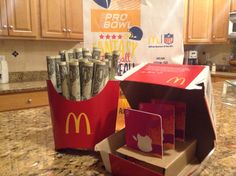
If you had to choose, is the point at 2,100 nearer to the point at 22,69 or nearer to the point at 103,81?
the point at 22,69

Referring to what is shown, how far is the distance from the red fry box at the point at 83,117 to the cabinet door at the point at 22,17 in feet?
7.07

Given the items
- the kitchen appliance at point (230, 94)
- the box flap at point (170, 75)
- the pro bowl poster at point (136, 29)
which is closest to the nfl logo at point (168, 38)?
the pro bowl poster at point (136, 29)

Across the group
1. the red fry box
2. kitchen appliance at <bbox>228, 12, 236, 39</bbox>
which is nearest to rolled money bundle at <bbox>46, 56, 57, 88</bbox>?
the red fry box

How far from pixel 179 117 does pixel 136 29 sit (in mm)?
319

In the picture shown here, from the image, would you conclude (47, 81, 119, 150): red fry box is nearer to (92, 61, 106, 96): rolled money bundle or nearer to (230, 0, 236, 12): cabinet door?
(92, 61, 106, 96): rolled money bundle

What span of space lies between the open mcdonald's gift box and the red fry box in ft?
0.15

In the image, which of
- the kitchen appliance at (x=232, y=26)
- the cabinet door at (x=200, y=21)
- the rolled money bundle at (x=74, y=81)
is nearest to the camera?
the rolled money bundle at (x=74, y=81)

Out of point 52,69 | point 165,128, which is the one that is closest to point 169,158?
point 165,128

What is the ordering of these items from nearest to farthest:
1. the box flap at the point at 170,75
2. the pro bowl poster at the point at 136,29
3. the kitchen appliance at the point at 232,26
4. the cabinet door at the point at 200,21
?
the box flap at the point at 170,75
the pro bowl poster at the point at 136,29
the kitchen appliance at the point at 232,26
the cabinet door at the point at 200,21

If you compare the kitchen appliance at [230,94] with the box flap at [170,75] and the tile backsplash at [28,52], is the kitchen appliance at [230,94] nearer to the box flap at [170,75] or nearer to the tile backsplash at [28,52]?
the box flap at [170,75]

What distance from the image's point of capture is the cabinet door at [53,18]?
2500mm

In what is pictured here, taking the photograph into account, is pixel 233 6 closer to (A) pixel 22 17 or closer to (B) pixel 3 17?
(A) pixel 22 17

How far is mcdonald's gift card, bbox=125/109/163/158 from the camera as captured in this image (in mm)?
413

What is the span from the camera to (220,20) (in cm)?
348
